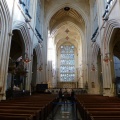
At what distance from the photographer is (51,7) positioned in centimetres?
2041

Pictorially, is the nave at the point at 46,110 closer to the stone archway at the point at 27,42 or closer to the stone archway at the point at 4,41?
the stone archway at the point at 4,41

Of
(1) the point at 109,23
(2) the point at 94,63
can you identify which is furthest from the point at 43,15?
(1) the point at 109,23

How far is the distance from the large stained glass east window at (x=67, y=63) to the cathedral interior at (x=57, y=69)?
244 mm

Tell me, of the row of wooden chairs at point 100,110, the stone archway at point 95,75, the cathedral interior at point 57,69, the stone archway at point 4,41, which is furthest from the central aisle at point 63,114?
the stone archway at point 95,75

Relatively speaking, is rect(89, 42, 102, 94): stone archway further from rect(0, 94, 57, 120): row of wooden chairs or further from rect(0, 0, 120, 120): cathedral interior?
rect(0, 94, 57, 120): row of wooden chairs

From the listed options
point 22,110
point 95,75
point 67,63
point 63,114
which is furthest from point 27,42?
point 67,63

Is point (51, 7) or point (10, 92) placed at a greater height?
point (51, 7)

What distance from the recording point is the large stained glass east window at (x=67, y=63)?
34.7 metres

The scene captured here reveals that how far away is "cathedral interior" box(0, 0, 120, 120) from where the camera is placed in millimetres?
5101

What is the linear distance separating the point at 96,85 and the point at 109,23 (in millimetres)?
8916

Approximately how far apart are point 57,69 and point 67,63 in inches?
115

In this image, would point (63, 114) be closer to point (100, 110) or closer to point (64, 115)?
point (64, 115)

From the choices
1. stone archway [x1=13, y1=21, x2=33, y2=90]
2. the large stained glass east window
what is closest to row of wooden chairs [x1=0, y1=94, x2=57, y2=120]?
stone archway [x1=13, y1=21, x2=33, y2=90]

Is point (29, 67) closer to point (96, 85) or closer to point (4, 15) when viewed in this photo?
point (4, 15)
